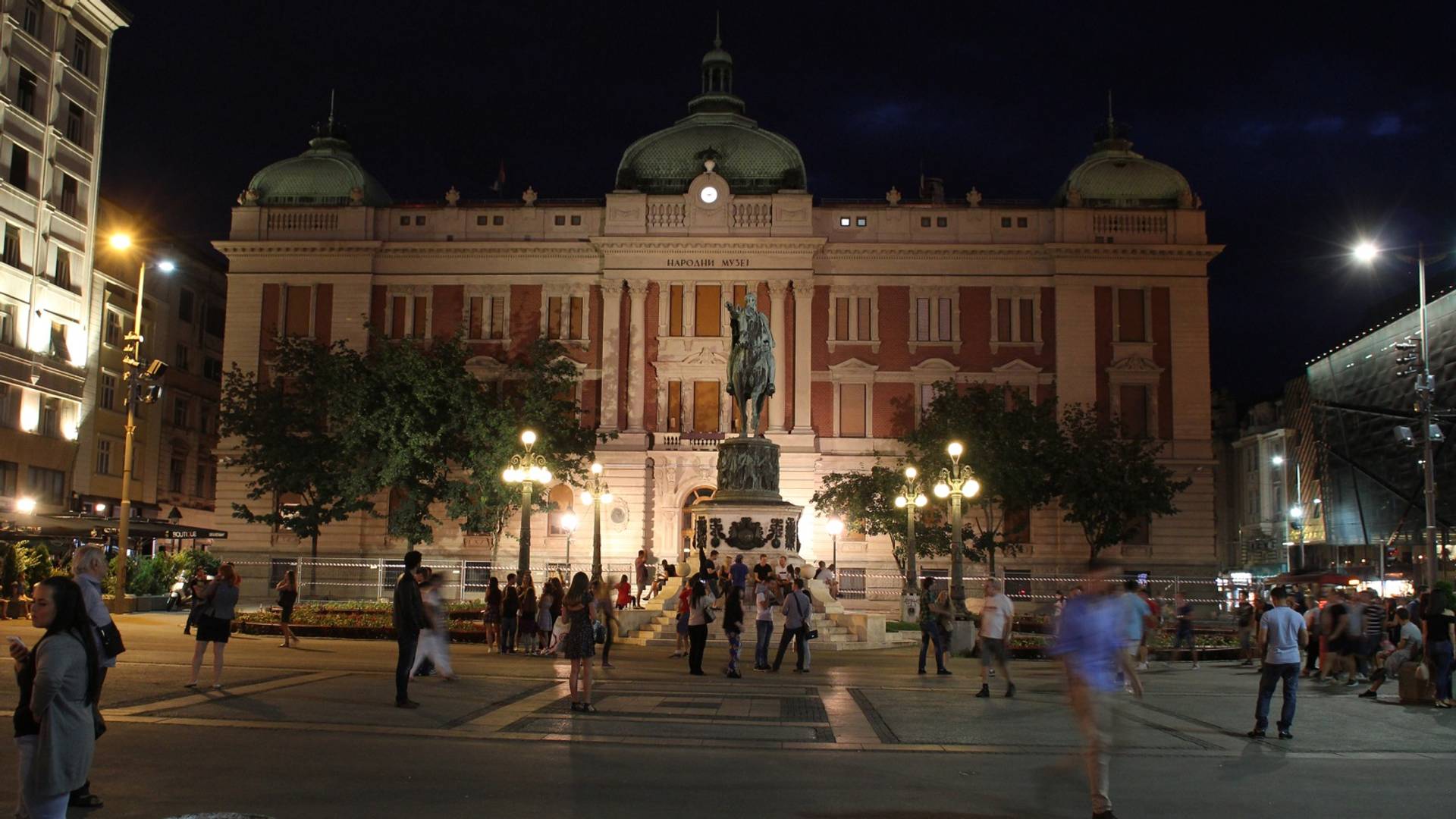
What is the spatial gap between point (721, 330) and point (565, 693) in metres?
40.4

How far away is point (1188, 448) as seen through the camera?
57781 millimetres

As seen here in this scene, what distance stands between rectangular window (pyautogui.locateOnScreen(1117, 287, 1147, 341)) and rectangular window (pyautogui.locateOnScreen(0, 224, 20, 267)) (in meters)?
44.2

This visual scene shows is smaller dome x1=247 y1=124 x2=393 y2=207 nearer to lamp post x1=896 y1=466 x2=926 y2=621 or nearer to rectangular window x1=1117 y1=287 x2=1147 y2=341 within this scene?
lamp post x1=896 y1=466 x2=926 y2=621

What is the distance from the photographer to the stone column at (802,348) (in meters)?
57.6

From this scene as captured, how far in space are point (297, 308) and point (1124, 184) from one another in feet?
124

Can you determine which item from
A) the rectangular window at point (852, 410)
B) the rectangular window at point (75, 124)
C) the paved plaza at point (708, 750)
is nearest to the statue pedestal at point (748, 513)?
the paved plaza at point (708, 750)

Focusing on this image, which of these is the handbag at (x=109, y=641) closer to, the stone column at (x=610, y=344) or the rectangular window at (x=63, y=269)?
the rectangular window at (x=63, y=269)

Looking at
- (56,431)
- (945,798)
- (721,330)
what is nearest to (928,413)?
(721,330)

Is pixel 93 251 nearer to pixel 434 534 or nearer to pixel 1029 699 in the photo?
pixel 434 534

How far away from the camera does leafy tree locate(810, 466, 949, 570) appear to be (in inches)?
2010

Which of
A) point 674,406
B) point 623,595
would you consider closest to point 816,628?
point 623,595

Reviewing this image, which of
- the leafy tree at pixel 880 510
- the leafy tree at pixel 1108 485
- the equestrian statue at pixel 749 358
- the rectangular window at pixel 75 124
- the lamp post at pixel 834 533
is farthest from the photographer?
the lamp post at pixel 834 533

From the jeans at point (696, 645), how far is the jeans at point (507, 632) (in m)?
5.37

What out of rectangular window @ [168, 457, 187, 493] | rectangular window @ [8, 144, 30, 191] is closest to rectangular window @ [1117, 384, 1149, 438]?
rectangular window @ [8, 144, 30, 191]
